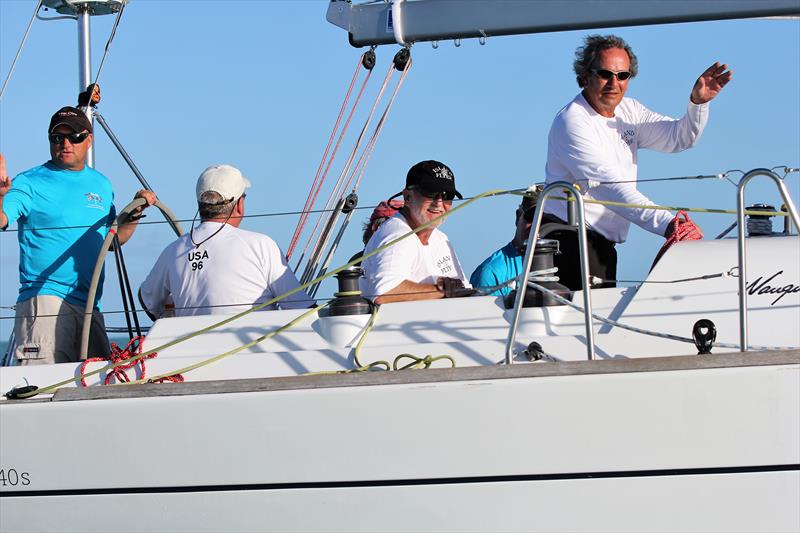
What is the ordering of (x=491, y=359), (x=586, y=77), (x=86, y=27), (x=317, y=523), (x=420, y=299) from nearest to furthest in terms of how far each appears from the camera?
(x=317, y=523) → (x=491, y=359) → (x=420, y=299) → (x=586, y=77) → (x=86, y=27)

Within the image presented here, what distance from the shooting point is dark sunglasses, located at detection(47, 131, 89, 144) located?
4781mm

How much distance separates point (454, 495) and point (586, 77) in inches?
80.4

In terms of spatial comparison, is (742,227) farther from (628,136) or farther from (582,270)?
(628,136)

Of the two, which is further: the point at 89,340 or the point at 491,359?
the point at 89,340

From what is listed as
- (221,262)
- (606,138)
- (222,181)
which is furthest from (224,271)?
(606,138)

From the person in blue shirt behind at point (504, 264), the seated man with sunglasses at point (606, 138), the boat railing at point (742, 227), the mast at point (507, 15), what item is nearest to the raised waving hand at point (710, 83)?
the seated man with sunglasses at point (606, 138)

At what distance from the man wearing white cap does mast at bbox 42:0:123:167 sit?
2209 millimetres

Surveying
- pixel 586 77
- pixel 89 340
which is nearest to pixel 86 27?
pixel 89 340

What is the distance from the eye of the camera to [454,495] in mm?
3277

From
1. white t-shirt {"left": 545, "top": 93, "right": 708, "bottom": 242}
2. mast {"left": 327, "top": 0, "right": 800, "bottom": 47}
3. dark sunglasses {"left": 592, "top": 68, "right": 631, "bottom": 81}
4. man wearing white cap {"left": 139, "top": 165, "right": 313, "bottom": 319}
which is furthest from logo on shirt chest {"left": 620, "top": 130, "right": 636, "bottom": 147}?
man wearing white cap {"left": 139, "top": 165, "right": 313, "bottom": 319}

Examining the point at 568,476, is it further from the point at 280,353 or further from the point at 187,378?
the point at 187,378

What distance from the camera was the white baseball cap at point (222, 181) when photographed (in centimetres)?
437

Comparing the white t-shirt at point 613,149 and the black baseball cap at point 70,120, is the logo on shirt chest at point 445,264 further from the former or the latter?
the black baseball cap at point 70,120

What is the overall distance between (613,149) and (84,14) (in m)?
3.35
